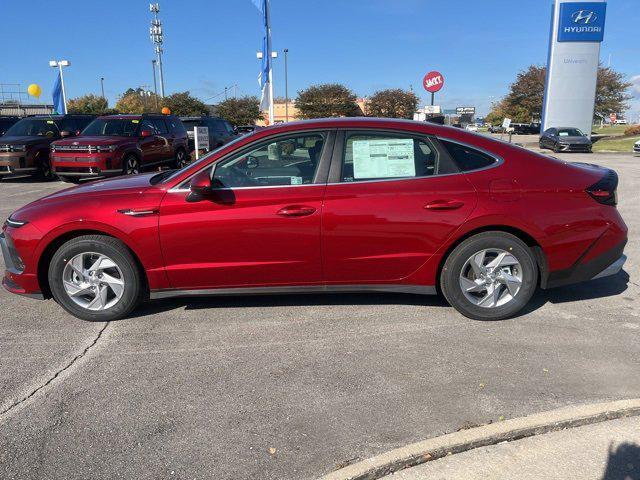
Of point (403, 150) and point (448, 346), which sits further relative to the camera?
point (403, 150)

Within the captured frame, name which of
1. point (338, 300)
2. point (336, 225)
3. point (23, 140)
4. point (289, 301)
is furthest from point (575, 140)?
point (336, 225)

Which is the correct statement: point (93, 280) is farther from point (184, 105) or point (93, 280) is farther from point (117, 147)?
point (184, 105)

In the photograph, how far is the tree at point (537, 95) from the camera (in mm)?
53062

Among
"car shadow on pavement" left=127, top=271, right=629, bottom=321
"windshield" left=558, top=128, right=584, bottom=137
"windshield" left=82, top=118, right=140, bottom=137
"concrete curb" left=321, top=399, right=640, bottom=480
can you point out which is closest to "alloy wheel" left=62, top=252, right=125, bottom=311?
"car shadow on pavement" left=127, top=271, right=629, bottom=321

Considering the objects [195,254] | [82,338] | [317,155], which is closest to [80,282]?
[82,338]

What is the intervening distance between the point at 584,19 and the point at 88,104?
47.1 meters

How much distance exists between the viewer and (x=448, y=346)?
3951mm

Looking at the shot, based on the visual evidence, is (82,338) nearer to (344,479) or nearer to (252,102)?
(344,479)

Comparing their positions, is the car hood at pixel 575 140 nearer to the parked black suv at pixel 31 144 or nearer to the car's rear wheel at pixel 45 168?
the parked black suv at pixel 31 144

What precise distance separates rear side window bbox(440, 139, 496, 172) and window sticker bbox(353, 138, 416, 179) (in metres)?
0.33

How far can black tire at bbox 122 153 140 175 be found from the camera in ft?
42.7

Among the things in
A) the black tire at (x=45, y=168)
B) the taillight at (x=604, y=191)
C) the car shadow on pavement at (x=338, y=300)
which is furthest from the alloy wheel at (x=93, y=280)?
the black tire at (x=45, y=168)

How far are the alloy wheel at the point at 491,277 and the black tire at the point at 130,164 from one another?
10709mm

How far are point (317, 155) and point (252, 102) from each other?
42450mm
